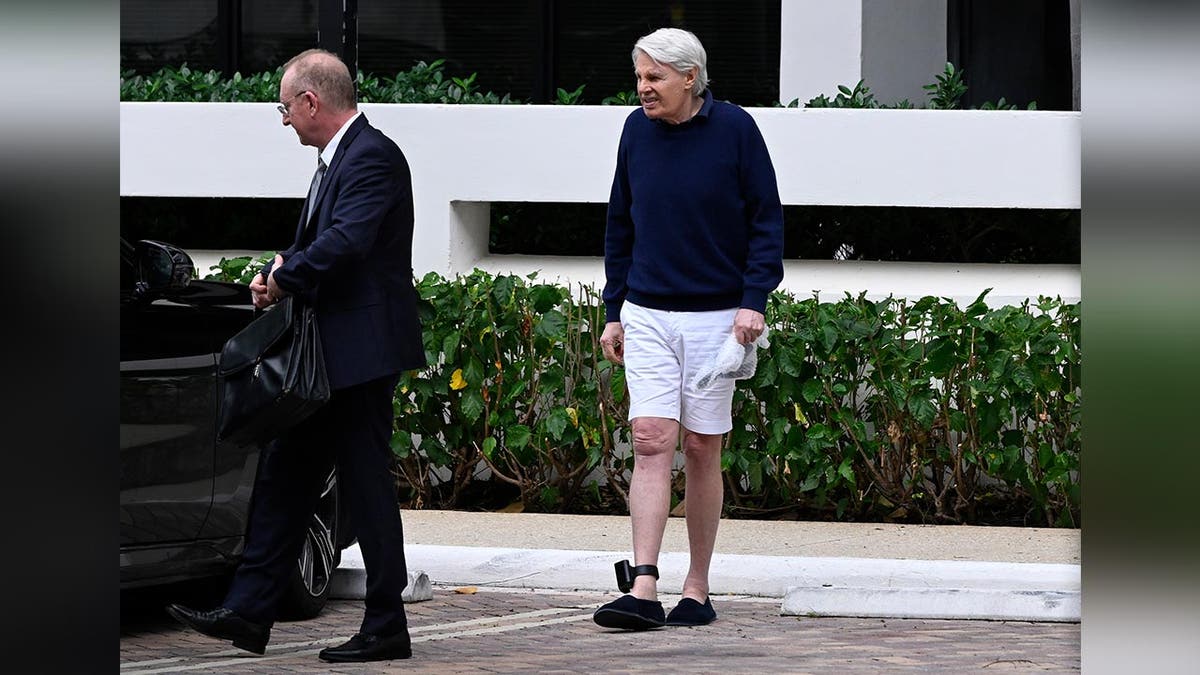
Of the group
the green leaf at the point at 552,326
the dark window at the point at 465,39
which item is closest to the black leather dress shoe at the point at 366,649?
the green leaf at the point at 552,326

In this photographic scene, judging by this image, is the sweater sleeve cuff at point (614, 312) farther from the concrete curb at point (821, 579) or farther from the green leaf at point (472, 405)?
the green leaf at point (472, 405)

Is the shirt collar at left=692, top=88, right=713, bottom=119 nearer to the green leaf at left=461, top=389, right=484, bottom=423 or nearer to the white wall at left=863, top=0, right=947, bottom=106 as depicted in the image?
the green leaf at left=461, top=389, right=484, bottom=423

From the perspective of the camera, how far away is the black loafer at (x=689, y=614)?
6.22 meters

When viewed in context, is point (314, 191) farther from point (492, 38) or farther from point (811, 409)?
point (492, 38)

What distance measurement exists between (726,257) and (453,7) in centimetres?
736

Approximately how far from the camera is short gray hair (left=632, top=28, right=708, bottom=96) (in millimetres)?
5961

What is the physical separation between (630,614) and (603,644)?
0.47ft

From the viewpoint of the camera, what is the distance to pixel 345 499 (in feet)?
18.1

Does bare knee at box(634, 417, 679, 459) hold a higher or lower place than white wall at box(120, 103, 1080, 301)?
lower

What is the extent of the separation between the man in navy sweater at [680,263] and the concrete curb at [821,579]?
88 cm

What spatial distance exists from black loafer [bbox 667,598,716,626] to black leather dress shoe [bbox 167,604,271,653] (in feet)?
4.94

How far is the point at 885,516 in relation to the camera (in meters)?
8.55

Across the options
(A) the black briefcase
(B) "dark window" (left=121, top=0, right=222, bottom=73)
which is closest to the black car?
(A) the black briefcase
